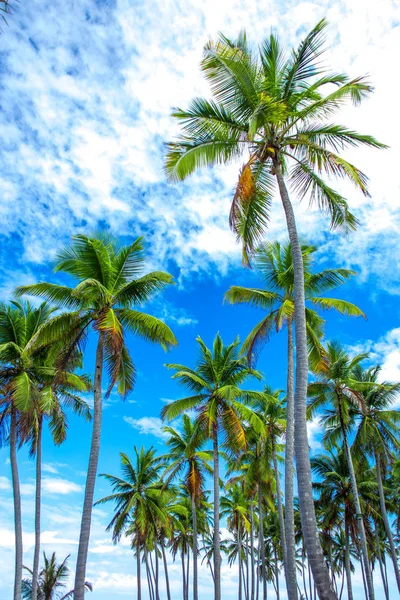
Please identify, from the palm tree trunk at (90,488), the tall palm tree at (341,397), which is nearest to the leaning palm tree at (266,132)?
the palm tree trunk at (90,488)

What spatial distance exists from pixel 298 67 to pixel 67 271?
409 inches

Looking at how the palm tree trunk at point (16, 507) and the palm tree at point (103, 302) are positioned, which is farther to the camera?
the palm tree trunk at point (16, 507)

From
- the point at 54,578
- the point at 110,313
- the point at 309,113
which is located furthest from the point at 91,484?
the point at 54,578

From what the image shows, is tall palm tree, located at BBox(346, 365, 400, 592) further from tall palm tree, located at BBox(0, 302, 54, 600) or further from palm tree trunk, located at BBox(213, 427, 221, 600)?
tall palm tree, located at BBox(0, 302, 54, 600)

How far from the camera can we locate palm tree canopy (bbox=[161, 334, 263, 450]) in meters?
23.9

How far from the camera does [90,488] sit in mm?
15539

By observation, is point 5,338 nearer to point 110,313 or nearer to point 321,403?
point 110,313

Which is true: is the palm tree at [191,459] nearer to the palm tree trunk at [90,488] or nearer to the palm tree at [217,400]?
the palm tree at [217,400]

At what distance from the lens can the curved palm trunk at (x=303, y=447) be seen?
890 centimetres

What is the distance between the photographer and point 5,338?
2241 cm

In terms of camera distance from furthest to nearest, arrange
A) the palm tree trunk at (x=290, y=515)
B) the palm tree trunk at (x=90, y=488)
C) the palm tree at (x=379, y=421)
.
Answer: the palm tree at (x=379, y=421)
the palm tree trunk at (x=290, y=515)
the palm tree trunk at (x=90, y=488)

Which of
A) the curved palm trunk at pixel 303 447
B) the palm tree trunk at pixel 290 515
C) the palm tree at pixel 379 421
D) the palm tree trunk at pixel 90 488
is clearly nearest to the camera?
the curved palm trunk at pixel 303 447

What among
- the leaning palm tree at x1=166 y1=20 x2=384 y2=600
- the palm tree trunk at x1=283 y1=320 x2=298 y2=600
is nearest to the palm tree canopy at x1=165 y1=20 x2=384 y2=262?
the leaning palm tree at x1=166 y1=20 x2=384 y2=600

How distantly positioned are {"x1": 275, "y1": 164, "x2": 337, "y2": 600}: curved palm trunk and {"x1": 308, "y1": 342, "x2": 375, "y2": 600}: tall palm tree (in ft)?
46.7
